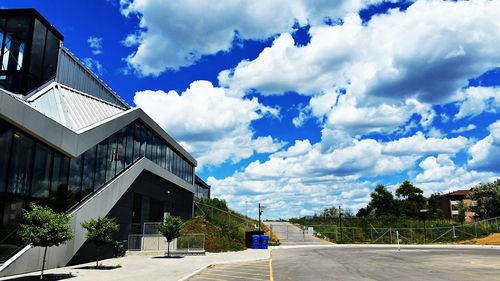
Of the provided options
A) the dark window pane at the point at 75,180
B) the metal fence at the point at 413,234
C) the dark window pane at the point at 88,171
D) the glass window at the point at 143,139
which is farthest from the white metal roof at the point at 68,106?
the metal fence at the point at 413,234

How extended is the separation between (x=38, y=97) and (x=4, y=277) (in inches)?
382

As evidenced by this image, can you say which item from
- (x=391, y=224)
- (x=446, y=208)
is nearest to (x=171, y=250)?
(x=391, y=224)

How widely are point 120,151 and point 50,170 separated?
333 inches

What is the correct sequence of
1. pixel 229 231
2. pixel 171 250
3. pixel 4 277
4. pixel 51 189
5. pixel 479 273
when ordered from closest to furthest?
pixel 4 277 < pixel 479 273 < pixel 51 189 < pixel 171 250 < pixel 229 231

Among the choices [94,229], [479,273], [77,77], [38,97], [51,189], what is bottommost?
[479,273]

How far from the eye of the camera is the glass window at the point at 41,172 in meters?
18.8

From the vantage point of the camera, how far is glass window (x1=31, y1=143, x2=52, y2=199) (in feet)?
61.6

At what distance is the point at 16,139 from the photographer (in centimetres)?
1742

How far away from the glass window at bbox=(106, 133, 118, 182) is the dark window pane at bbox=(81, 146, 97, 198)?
2.05 meters

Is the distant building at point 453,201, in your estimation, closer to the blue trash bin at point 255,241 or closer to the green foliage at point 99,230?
the blue trash bin at point 255,241

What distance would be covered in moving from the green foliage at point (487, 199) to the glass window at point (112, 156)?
75.9 meters

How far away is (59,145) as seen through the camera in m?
19.8

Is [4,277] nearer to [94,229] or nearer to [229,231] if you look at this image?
[94,229]

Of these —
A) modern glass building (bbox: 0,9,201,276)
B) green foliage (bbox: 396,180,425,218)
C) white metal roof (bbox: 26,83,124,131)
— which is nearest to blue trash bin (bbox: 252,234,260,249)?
modern glass building (bbox: 0,9,201,276)
